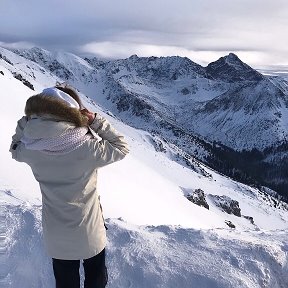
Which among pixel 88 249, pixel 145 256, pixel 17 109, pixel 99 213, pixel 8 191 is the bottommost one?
pixel 17 109

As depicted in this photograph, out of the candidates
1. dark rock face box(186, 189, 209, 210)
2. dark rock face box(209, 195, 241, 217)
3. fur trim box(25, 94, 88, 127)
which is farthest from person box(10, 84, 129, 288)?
dark rock face box(209, 195, 241, 217)

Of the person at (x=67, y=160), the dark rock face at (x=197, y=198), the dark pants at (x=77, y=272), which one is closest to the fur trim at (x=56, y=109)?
the person at (x=67, y=160)

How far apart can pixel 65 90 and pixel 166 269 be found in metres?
3.30

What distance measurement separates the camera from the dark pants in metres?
4.55

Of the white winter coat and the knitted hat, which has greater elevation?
→ the knitted hat

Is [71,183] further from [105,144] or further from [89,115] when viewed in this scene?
[89,115]

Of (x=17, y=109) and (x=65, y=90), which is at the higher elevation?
(x=65, y=90)

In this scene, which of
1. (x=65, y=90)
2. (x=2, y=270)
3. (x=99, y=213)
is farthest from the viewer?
(x=2, y=270)

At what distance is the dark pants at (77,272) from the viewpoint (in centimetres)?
455

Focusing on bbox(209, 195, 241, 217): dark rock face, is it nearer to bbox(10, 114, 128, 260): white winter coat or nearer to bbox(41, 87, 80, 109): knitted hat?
bbox(10, 114, 128, 260): white winter coat

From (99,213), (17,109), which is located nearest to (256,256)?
(99,213)

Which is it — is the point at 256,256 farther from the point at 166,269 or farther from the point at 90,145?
the point at 90,145

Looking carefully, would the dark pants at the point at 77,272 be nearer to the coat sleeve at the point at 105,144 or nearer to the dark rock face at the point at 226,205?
the coat sleeve at the point at 105,144

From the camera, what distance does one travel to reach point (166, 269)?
6277 millimetres
